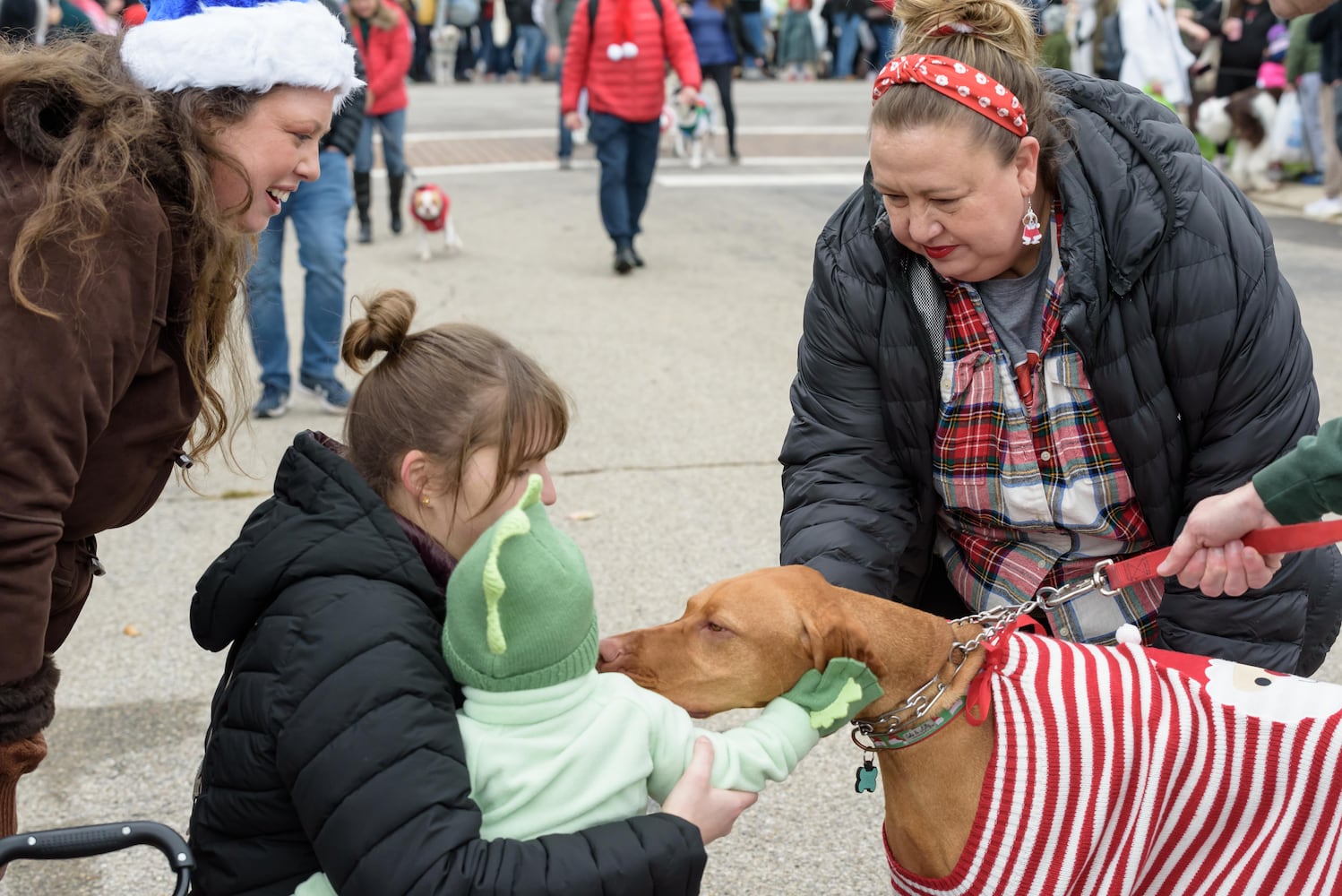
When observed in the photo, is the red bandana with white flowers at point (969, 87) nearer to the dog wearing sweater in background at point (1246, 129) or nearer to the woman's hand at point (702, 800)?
the woman's hand at point (702, 800)

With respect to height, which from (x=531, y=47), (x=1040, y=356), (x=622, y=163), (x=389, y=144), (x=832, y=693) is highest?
(x=1040, y=356)

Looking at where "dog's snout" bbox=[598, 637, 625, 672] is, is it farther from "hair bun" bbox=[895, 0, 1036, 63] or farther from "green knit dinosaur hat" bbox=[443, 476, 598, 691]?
"hair bun" bbox=[895, 0, 1036, 63]

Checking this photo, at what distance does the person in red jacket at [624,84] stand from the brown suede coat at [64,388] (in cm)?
722

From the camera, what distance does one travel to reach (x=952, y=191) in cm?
245

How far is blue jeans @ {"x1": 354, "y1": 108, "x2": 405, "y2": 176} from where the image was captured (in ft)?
34.3

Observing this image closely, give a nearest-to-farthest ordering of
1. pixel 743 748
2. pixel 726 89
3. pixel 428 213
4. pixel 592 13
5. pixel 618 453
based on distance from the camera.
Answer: pixel 743 748
pixel 618 453
pixel 592 13
pixel 428 213
pixel 726 89

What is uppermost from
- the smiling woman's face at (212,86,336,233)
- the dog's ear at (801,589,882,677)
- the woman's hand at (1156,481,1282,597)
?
the smiling woman's face at (212,86,336,233)

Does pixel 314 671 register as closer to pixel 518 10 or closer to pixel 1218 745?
pixel 1218 745

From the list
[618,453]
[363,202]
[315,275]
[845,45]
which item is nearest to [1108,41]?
[363,202]

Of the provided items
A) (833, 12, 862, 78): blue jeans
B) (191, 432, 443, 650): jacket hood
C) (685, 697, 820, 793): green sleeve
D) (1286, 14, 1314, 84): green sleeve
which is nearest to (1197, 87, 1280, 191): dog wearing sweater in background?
(1286, 14, 1314, 84): green sleeve

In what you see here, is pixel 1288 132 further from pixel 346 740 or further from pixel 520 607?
pixel 346 740

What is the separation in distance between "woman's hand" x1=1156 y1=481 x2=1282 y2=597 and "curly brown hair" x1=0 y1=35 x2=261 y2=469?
1.63m

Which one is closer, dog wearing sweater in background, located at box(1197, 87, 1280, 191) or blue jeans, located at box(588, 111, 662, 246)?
blue jeans, located at box(588, 111, 662, 246)

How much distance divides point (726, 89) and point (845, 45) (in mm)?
10183
